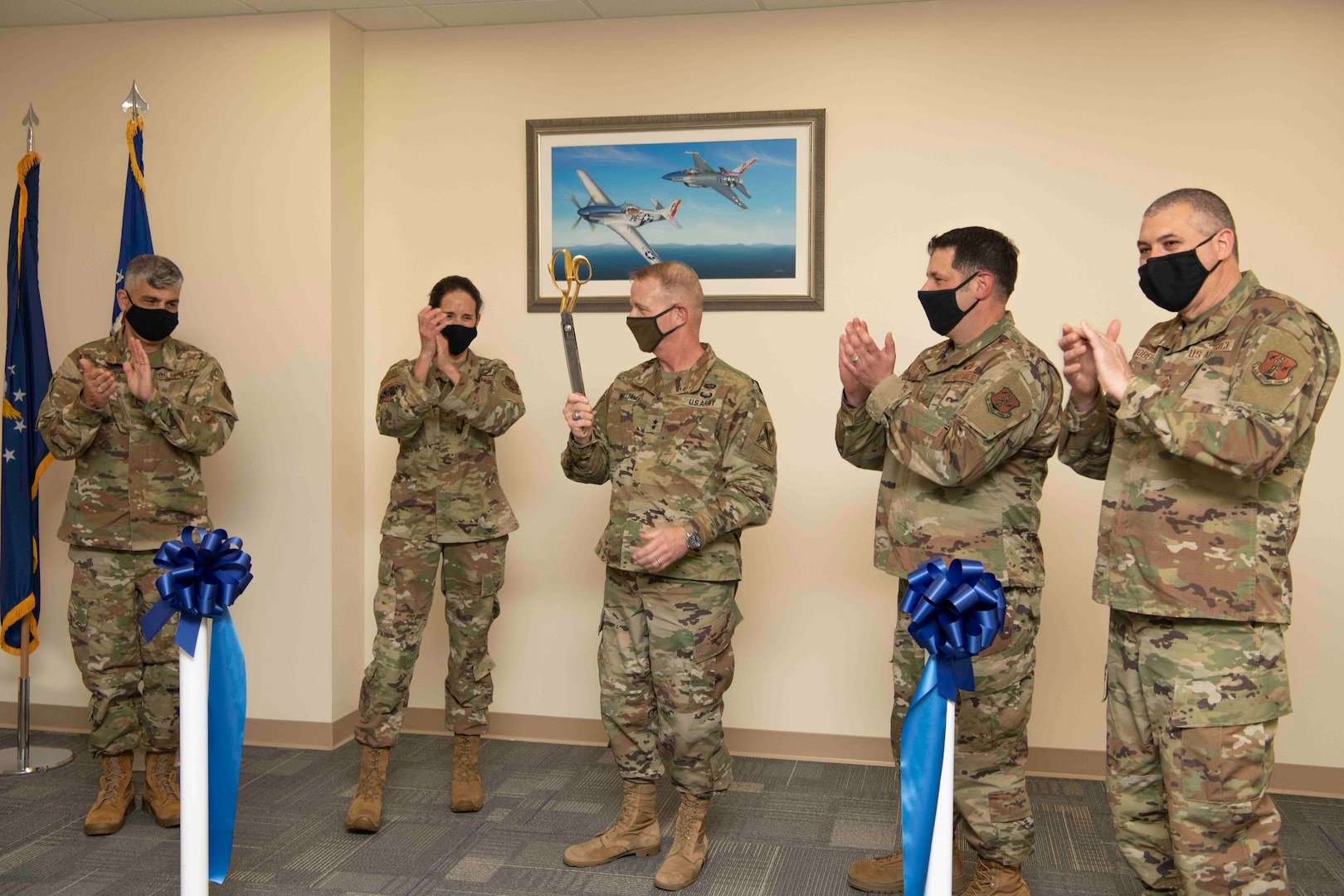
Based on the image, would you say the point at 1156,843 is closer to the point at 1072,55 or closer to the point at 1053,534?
the point at 1053,534

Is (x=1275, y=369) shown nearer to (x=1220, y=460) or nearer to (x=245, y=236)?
(x=1220, y=460)

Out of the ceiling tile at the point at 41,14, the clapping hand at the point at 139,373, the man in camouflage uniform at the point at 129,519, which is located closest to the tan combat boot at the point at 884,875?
the man in camouflage uniform at the point at 129,519

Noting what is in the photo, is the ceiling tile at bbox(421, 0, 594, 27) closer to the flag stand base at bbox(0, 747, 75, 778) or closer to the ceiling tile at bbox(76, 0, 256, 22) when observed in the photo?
the ceiling tile at bbox(76, 0, 256, 22)

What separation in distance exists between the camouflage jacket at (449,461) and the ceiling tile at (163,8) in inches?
66.1

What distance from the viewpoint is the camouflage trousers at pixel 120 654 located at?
3.45 meters

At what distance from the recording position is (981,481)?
275 cm

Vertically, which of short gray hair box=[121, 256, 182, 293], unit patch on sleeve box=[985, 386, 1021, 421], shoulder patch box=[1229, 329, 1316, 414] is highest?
short gray hair box=[121, 256, 182, 293]

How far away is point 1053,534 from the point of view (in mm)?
3969

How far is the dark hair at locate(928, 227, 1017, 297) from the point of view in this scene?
2.76 meters

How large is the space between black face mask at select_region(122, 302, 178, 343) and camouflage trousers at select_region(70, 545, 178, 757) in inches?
27.4

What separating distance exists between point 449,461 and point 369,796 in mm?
1083

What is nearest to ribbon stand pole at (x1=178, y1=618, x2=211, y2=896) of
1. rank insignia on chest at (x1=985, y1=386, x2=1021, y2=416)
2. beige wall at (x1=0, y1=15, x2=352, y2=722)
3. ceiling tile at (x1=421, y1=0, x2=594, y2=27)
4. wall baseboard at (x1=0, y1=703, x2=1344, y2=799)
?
rank insignia on chest at (x1=985, y1=386, x2=1021, y2=416)

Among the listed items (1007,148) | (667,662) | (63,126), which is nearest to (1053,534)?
(1007,148)

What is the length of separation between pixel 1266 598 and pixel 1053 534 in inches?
68.6
